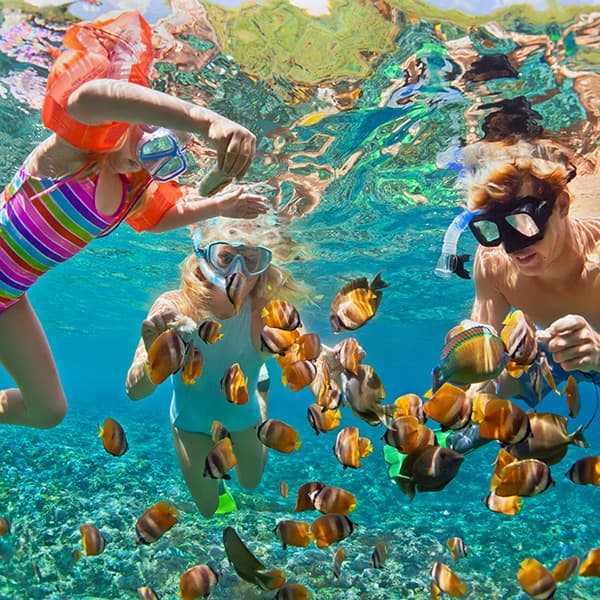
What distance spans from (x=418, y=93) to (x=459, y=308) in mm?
23192

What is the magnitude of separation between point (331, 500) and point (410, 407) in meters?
0.93

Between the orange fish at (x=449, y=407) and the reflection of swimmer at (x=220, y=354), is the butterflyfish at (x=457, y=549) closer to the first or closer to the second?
the orange fish at (x=449, y=407)

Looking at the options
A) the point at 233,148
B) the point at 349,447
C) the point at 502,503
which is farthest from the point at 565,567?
the point at 233,148

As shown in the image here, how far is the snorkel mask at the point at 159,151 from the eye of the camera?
3.88 m

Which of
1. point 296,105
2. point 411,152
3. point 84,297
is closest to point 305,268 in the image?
point 411,152

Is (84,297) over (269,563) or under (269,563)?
under

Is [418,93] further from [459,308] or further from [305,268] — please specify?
[459,308]

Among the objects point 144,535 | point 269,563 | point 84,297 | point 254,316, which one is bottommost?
point 84,297

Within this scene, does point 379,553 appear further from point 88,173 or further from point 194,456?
point 88,173

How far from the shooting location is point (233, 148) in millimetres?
2662

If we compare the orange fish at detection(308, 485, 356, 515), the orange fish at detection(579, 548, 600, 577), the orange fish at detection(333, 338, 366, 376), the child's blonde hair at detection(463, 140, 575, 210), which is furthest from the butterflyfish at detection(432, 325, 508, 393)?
the child's blonde hair at detection(463, 140, 575, 210)

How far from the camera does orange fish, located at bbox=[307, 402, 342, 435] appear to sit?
12.5 ft

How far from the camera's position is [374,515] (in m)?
11.8

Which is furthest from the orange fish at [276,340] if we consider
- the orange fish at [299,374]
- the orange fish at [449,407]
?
the orange fish at [449,407]
